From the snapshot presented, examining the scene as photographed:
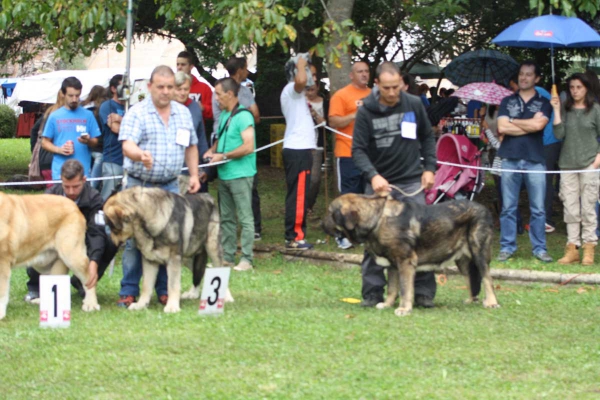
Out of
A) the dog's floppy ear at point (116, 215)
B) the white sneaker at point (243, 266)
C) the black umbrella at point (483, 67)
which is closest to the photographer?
the dog's floppy ear at point (116, 215)

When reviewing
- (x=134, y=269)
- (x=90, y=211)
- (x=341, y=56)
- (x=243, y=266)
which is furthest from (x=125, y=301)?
(x=341, y=56)

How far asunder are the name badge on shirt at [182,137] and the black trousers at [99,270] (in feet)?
3.72

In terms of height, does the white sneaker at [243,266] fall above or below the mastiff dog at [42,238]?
below

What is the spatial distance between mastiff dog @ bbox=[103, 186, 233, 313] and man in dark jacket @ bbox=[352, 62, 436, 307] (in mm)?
1362

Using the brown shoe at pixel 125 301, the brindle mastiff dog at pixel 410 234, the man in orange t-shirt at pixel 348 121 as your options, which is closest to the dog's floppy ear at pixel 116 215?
the brown shoe at pixel 125 301

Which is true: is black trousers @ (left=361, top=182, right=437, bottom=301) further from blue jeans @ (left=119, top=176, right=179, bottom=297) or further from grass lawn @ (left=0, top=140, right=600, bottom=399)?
blue jeans @ (left=119, top=176, right=179, bottom=297)

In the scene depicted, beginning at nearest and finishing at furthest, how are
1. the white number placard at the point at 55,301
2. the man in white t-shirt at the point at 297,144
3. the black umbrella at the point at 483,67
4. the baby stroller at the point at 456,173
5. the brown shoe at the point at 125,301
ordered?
the white number placard at the point at 55,301
the brown shoe at the point at 125,301
the man in white t-shirt at the point at 297,144
the baby stroller at the point at 456,173
the black umbrella at the point at 483,67

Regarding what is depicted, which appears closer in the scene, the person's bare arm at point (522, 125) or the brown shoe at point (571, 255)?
the person's bare arm at point (522, 125)

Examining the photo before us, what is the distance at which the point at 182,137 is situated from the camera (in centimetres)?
798

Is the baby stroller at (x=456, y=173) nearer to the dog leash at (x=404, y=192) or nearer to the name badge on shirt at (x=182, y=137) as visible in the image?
the dog leash at (x=404, y=192)

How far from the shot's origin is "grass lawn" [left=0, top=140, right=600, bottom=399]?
565 centimetres

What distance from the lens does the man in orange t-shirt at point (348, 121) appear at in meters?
11.4

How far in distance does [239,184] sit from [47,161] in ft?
9.38

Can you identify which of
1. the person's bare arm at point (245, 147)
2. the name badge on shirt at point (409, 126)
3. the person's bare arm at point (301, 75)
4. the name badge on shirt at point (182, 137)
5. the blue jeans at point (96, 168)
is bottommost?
the blue jeans at point (96, 168)
